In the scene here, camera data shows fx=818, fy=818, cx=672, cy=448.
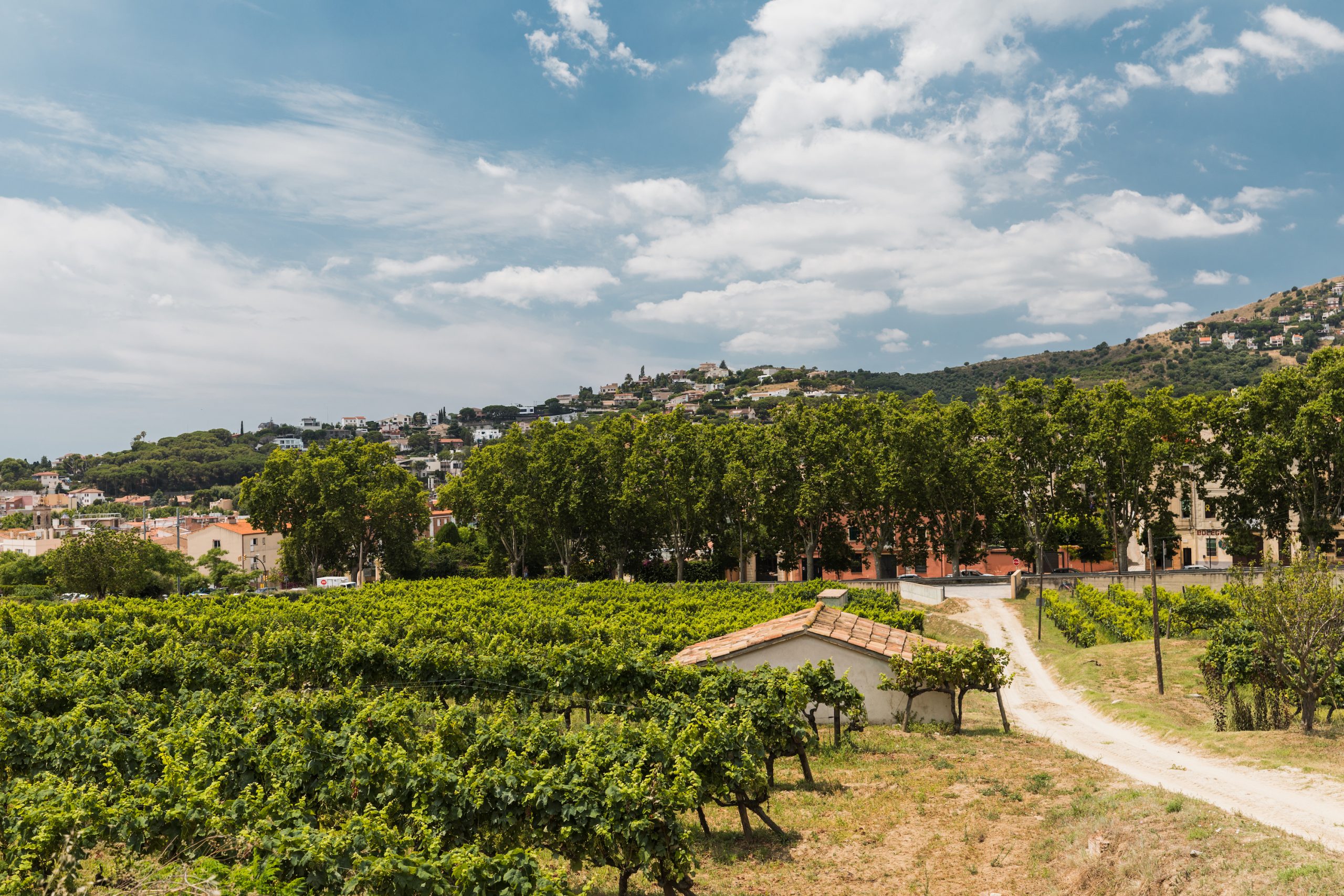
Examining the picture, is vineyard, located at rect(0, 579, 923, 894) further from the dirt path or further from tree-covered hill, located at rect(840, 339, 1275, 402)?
tree-covered hill, located at rect(840, 339, 1275, 402)

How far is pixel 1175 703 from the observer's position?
22188mm

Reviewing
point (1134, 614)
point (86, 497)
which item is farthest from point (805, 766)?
point (86, 497)

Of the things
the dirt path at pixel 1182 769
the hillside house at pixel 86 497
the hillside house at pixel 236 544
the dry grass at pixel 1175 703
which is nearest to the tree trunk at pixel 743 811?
the dirt path at pixel 1182 769

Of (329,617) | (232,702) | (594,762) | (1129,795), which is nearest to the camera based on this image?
(594,762)

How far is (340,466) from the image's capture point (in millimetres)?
61844

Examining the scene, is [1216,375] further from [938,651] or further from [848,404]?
[938,651]

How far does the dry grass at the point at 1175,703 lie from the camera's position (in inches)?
603

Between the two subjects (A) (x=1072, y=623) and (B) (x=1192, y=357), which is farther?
(B) (x=1192, y=357)

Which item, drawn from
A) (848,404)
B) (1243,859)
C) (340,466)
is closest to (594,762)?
(1243,859)

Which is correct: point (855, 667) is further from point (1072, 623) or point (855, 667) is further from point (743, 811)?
point (1072, 623)

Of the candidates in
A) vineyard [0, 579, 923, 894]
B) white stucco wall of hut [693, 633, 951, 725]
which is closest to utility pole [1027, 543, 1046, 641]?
white stucco wall of hut [693, 633, 951, 725]

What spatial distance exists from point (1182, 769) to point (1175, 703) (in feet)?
27.4

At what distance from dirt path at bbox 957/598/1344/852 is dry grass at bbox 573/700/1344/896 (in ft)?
3.57

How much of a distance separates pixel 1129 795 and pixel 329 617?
27.6m
